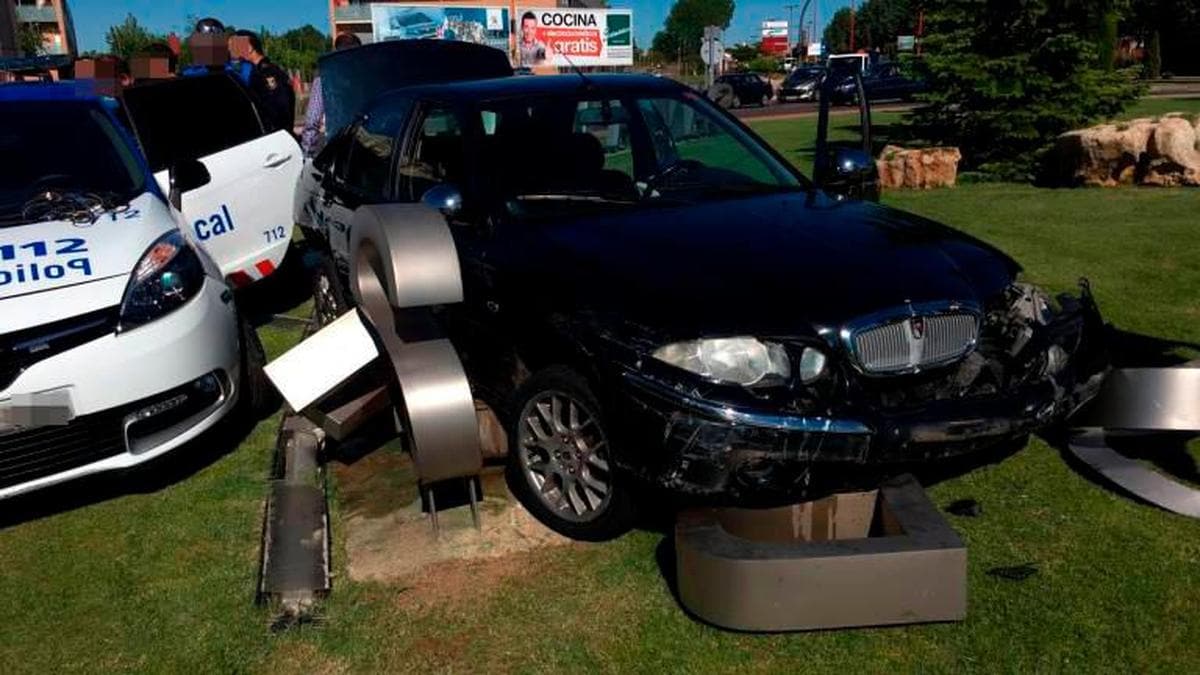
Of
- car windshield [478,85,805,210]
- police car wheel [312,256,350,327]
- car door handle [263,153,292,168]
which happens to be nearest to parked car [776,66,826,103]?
car door handle [263,153,292,168]

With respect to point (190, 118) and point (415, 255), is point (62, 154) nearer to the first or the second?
point (190, 118)

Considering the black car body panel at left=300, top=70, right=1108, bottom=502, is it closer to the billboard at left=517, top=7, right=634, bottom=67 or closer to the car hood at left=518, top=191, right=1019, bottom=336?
the car hood at left=518, top=191, right=1019, bottom=336

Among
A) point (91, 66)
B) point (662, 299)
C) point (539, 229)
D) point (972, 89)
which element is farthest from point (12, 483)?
point (972, 89)

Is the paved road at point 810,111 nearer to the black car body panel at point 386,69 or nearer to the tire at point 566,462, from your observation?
the black car body panel at point 386,69

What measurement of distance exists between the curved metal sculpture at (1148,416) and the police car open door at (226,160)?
492 cm

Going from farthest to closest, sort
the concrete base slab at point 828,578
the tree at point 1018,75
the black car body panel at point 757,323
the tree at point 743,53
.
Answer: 1. the tree at point 743,53
2. the tree at point 1018,75
3. the black car body panel at point 757,323
4. the concrete base slab at point 828,578

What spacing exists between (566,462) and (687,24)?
94.7 meters

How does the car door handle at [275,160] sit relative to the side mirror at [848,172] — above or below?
above

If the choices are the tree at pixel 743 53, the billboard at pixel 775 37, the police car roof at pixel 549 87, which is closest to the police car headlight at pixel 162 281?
the police car roof at pixel 549 87

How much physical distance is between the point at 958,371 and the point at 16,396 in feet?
10.9

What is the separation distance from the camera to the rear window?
6.03 metres

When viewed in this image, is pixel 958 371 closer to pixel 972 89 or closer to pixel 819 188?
pixel 819 188

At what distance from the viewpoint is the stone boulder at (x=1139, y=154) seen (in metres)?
10.8

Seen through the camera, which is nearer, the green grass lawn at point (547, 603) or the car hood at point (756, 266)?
the green grass lawn at point (547, 603)
